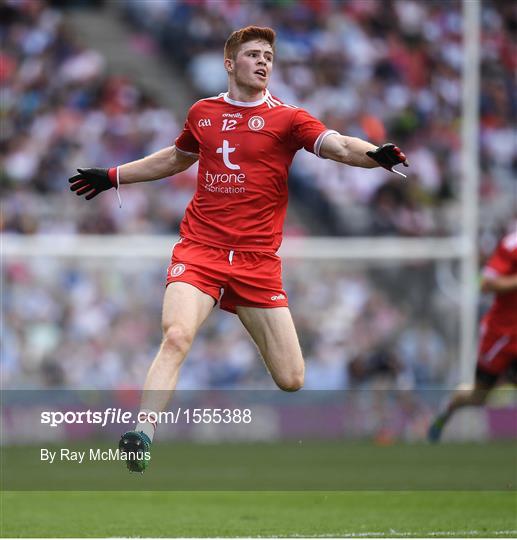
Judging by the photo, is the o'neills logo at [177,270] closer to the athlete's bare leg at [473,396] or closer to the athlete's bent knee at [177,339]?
the athlete's bent knee at [177,339]

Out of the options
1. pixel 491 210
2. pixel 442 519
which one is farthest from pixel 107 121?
pixel 442 519

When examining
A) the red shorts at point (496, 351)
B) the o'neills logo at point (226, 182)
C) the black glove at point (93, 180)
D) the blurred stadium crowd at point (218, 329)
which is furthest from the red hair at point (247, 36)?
the blurred stadium crowd at point (218, 329)

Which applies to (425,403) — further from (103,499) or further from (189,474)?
(103,499)

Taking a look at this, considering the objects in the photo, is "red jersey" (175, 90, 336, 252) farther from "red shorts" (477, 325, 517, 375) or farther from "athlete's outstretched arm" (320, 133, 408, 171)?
"red shorts" (477, 325, 517, 375)

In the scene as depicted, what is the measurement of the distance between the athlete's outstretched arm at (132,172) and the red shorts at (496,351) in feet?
16.6

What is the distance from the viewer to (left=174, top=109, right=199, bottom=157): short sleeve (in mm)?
9219

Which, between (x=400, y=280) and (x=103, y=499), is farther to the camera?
(x=400, y=280)

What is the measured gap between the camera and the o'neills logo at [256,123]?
8953mm

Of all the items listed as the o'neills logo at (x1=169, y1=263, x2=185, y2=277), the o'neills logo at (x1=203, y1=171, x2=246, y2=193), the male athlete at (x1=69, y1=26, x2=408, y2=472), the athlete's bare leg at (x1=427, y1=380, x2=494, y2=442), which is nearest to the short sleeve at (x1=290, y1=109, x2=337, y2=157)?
the male athlete at (x1=69, y1=26, x2=408, y2=472)

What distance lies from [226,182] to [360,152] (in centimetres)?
102

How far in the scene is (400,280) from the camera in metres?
20.5

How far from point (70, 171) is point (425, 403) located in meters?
6.37

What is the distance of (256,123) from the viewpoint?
29.4 ft

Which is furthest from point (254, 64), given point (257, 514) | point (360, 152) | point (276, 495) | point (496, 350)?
point (496, 350)
